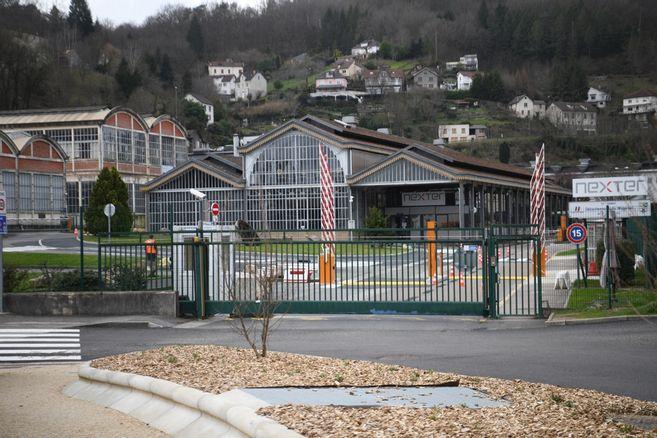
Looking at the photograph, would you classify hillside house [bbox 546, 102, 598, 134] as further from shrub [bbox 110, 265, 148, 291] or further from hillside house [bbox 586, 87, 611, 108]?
shrub [bbox 110, 265, 148, 291]

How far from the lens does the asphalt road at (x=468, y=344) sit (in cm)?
1247

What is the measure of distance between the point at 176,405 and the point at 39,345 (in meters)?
8.71

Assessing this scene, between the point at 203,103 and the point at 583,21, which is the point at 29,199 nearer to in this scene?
the point at 203,103

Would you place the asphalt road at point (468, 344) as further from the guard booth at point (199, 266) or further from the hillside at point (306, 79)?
the hillside at point (306, 79)

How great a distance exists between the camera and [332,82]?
185 m

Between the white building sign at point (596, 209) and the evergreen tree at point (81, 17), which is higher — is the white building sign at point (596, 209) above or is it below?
below

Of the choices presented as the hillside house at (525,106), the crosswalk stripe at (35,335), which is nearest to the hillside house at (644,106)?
the crosswalk stripe at (35,335)

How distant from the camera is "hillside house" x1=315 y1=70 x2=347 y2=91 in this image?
607ft

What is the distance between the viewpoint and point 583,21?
18862cm

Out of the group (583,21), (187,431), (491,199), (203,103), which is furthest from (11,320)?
(583,21)

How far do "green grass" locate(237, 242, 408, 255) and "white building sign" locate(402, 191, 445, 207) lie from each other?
4694 centimetres

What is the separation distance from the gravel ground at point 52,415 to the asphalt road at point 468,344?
346 centimetres

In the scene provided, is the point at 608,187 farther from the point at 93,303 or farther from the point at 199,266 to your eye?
the point at 93,303

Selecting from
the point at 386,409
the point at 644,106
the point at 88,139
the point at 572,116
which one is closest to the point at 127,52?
the point at 572,116
